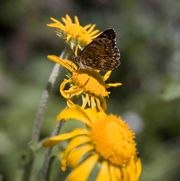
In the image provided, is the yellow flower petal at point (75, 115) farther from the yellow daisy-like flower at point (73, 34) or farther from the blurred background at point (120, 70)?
the blurred background at point (120, 70)

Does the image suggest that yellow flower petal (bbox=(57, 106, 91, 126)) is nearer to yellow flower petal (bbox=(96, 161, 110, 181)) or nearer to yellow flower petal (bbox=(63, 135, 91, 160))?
yellow flower petal (bbox=(63, 135, 91, 160))

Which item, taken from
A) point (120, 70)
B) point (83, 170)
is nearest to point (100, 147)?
point (83, 170)

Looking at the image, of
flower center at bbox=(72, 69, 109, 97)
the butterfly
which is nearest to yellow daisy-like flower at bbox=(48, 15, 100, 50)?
the butterfly

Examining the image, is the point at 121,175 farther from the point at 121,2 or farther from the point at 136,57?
the point at 121,2

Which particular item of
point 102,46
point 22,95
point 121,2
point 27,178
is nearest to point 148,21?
point 121,2

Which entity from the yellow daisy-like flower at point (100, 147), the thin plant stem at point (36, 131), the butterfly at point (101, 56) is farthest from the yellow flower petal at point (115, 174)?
the butterfly at point (101, 56)
